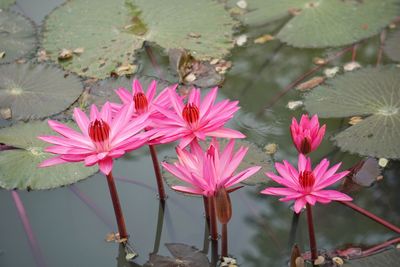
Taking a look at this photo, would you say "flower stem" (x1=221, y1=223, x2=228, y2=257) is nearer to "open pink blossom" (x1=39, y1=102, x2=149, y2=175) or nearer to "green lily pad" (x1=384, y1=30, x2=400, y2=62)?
"open pink blossom" (x1=39, y1=102, x2=149, y2=175)

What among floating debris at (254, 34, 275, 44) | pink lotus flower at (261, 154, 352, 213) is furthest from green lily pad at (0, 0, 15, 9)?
pink lotus flower at (261, 154, 352, 213)

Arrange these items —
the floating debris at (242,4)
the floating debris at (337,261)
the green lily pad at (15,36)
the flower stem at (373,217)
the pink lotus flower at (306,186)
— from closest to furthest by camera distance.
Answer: the pink lotus flower at (306,186) < the floating debris at (337,261) < the flower stem at (373,217) < the green lily pad at (15,36) < the floating debris at (242,4)

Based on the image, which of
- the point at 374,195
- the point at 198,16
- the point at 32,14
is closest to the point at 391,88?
the point at 374,195

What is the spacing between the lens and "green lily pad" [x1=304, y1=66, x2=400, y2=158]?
9.62 feet

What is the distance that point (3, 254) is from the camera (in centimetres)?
263

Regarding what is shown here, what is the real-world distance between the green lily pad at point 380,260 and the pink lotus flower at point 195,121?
0.67 metres

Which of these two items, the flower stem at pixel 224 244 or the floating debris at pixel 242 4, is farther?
the floating debris at pixel 242 4

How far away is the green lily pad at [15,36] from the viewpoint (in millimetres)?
3711

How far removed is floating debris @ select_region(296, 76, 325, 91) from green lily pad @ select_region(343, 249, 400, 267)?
120cm

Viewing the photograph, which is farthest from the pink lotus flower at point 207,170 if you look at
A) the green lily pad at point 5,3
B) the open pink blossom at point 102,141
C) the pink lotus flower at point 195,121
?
the green lily pad at point 5,3

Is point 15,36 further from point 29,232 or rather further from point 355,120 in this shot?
point 355,120

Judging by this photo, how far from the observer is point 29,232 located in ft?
9.01

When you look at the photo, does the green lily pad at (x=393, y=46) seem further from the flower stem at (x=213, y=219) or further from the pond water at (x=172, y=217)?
the flower stem at (x=213, y=219)

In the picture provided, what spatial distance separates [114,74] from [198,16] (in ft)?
2.50
